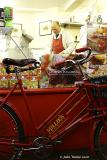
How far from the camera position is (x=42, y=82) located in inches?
135

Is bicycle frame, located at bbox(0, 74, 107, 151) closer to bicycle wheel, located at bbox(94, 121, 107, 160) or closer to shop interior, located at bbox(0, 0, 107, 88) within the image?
bicycle wheel, located at bbox(94, 121, 107, 160)

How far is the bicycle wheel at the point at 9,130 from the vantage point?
2848 mm

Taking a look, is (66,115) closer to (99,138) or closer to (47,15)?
(99,138)

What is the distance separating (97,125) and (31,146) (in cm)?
61

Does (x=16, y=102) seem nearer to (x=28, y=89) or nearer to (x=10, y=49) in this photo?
(x=28, y=89)

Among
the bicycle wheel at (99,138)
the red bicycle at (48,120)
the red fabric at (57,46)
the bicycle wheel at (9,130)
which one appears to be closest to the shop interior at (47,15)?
the red fabric at (57,46)

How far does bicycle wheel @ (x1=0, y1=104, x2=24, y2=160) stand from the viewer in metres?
2.85

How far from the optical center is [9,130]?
2988mm

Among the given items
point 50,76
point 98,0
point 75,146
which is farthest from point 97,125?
point 98,0

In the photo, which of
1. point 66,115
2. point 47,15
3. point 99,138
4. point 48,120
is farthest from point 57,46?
point 47,15

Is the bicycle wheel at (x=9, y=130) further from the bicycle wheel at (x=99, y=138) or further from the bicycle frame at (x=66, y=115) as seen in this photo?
the bicycle wheel at (x=99, y=138)

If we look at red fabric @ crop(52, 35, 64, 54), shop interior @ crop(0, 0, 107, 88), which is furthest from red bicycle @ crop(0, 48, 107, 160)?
shop interior @ crop(0, 0, 107, 88)

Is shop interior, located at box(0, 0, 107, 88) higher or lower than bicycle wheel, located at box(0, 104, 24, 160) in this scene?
higher

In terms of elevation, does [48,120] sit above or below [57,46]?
below
